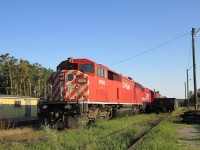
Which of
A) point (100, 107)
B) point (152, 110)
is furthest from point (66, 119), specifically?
point (152, 110)

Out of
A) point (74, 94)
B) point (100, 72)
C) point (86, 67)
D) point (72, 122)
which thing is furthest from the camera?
point (100, 72)

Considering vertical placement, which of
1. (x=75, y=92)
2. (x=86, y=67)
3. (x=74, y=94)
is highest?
(x=86, y=67)

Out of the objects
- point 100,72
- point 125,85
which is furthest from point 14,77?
point 100,72

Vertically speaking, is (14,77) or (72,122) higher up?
(14,77)

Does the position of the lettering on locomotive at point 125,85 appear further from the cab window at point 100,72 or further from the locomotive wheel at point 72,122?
the locomotive wheel at point 72,122

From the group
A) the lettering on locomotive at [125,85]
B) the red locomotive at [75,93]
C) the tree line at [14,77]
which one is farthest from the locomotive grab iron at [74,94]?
the tree line at [14,77]

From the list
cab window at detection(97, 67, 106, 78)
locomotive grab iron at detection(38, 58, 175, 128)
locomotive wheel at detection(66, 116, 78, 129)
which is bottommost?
locomotive wheel at detection(66, 116, 78, 129)

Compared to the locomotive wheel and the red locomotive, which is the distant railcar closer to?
the red locomotive

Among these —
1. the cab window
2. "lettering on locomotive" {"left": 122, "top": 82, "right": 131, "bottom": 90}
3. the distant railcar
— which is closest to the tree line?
the distant railcar

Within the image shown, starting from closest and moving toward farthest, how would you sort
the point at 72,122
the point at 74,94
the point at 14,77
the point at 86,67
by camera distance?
1. the point at 72,122
2. the point at 74,94
3. the point at 86,67
4. the point at 14,77

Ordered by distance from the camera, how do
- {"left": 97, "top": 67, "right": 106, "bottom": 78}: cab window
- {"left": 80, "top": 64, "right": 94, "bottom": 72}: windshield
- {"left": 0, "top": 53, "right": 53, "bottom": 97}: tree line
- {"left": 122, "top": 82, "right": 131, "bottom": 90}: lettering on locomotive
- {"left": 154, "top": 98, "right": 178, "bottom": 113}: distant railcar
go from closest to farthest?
1. {"left": 80, "top": 64, "right": 94, "bottom": 72}: windshield
2. {"left": 97, "top": 67, "right": 106, "bottom": 78}: cab window
3. {"left": 122, "top": 82, "right": 131, "bottom": 90}: lettering on locomotive
4. {"left": 154, "top": 98, "right": 178, "bottom": 113}: distant railcar
5. {"left": 0, "top": 53, "right": 53, "bottom": 97}: tree line

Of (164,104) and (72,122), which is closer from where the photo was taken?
A: (72,122)

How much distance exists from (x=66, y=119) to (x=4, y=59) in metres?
70.3

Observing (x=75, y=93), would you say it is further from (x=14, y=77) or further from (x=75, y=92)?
(x=14, y=77)
